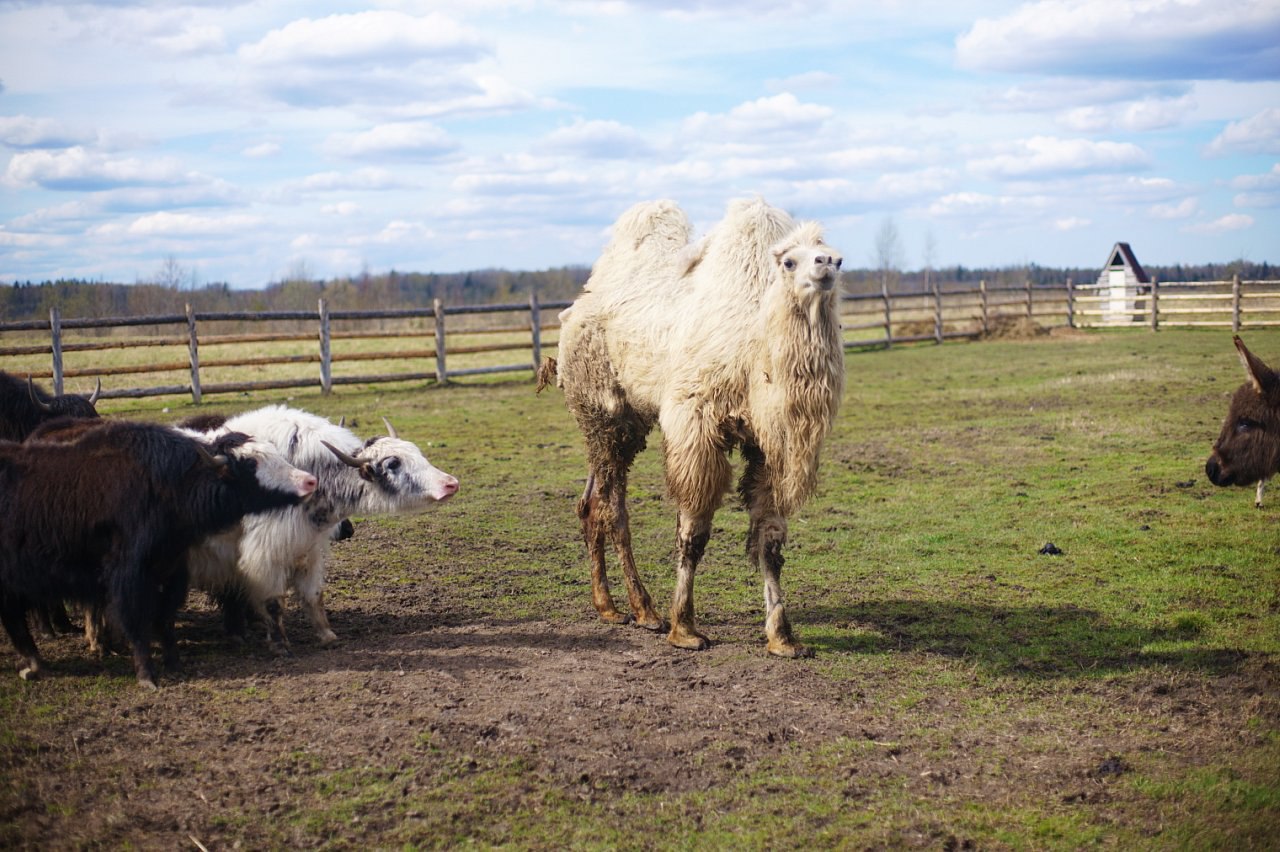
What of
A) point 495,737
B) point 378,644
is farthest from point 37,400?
point 495,737

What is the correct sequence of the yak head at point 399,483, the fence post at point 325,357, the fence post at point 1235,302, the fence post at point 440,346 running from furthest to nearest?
the fence post at point 1235,302, the fence post at point 440,346, the fence post at point 325,357, the yak head at point 399,483

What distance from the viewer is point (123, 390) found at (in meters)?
18.1

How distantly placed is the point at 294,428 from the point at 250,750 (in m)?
2.48

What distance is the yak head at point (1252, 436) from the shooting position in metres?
6.86

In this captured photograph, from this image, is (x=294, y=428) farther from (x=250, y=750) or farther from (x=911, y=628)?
(x=911, y=628)

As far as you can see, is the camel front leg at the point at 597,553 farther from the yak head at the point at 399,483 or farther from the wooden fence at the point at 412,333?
the wooden fence at the point at 412,333

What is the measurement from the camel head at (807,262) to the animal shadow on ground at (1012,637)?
2.17 metres

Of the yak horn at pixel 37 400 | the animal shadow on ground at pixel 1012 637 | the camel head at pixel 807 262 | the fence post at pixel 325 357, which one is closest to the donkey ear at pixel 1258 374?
the animal shadow on ground at pixel 1012 637

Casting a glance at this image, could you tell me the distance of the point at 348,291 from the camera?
256ft

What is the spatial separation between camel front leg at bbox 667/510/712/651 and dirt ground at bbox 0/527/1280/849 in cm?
19

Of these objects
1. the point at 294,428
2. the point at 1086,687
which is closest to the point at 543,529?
the point at 294,428

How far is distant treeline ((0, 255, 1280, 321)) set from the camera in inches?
1672

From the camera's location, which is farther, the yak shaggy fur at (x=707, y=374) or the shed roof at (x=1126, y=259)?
the shed roof at (x=1126, y=259)

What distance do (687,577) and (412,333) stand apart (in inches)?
571
